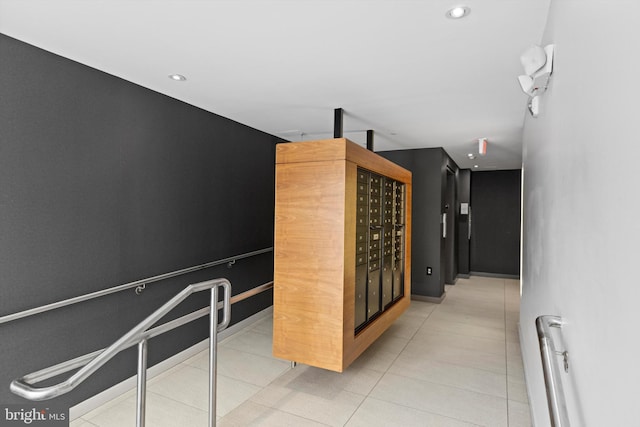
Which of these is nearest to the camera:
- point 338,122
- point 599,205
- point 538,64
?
point 599,205

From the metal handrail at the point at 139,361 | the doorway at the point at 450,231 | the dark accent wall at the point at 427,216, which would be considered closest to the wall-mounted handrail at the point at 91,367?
the metal handrail at the point at 139,361

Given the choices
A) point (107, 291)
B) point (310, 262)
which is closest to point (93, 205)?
Result: point (107, 291)

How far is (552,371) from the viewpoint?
1.08 metres

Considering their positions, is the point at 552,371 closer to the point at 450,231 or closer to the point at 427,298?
the point at 427,298

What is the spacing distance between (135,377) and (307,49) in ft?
9.74

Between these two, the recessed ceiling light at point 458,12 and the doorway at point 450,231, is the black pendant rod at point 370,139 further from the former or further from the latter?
the doorway at point 450,231

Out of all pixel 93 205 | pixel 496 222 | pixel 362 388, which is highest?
pixel 93 205

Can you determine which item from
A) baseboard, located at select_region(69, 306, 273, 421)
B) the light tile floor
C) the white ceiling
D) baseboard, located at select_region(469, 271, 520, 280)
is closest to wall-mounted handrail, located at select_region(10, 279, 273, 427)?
the light tile floor

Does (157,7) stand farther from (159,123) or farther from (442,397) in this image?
(442,397)

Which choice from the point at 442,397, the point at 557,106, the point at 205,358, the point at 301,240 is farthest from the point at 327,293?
the point at 557,106

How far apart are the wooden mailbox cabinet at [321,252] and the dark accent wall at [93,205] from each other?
1.07 metres

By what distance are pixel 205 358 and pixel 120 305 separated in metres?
1.10

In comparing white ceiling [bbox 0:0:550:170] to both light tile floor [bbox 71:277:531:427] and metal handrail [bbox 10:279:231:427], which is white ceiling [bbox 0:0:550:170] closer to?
metal handrail [bbox 10:279:231:427]

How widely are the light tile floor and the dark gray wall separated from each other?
398 cm
